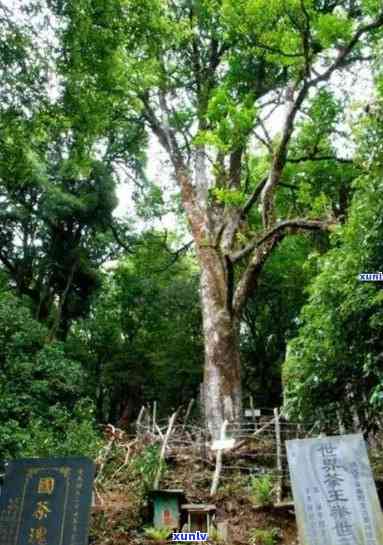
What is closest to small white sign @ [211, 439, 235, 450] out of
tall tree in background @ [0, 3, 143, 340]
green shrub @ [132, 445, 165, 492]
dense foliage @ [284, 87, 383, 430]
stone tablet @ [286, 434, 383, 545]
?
green shrub @ [132, 445, 165, 492]

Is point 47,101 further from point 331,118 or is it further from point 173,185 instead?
point 173,185

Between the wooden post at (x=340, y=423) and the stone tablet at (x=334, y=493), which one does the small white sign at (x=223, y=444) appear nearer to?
the wooden post at (x=340, y=423)

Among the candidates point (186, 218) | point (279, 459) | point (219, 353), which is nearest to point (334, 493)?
point (279, 459)

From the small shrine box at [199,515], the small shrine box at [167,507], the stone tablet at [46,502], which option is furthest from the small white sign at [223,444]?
the stone tablet at [46,502]

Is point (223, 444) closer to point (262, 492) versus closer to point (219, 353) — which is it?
point (262, 492)

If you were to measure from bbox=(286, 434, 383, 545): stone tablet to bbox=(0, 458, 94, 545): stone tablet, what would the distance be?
1959mm

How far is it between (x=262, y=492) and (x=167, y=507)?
129 centimetres

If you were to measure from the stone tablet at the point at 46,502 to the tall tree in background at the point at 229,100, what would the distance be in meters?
4.47

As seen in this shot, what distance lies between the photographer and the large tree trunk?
28.8 ft

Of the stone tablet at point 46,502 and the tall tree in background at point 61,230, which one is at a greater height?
the tall tree in background at point 61,230

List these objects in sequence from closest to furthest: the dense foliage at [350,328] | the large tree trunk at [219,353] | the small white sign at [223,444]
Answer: the dense foliage at [350,328]
the small white sign at [223,444]
the large tree trunk at [219,353]

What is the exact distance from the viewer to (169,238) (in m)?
18.0

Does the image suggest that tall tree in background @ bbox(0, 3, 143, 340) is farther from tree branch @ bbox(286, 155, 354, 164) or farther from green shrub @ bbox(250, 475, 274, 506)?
green shrub @ bbox(250, 475, 274, 506)

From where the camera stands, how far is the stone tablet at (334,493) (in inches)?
158
